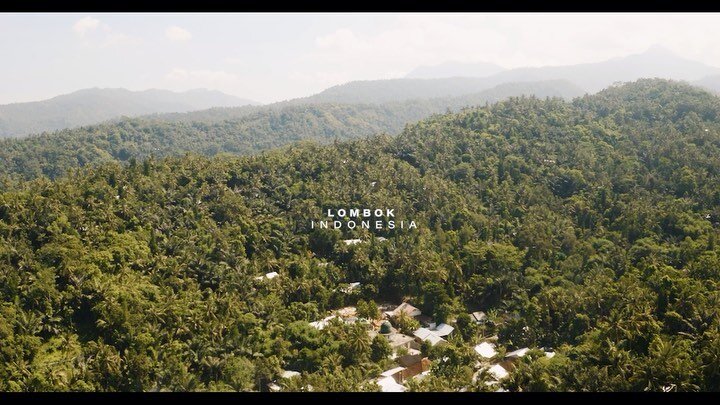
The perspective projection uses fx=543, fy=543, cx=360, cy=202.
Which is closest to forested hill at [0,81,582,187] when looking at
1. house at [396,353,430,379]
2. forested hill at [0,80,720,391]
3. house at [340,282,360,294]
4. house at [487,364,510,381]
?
forested hill at [0,80,720,391]

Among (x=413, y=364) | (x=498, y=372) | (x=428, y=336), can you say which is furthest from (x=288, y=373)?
(x=498, y=372)

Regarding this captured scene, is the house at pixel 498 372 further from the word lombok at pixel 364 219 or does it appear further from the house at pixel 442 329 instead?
the word lombok at pixel 364 219

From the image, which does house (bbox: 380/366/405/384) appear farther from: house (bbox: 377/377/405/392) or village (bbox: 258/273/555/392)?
house (bbox: 377/377/405/392)

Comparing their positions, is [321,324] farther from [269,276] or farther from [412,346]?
[269,276]

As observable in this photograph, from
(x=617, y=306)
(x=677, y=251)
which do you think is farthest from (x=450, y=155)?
(x=617, y=306)

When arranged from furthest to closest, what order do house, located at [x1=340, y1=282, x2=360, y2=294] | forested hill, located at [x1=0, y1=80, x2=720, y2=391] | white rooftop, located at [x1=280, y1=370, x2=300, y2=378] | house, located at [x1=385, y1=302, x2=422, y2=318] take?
house, located at [x1=340, y1=282, x2=360, y2=294], house, located at [x1=385, y1=302, x2=422, y2=318], white rooftop, located at [x1=280, y1=370, x2=300, y2=378], forested hill, located at [x1=0, y1=80, x2=720, y2=391]

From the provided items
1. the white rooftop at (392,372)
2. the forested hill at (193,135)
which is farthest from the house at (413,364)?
the forested hill at (193,135)

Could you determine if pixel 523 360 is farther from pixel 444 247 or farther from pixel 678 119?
pixel 678 119
